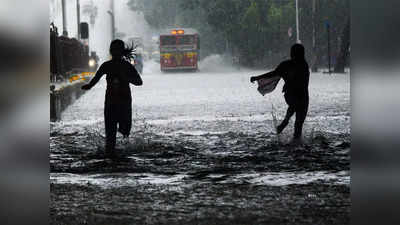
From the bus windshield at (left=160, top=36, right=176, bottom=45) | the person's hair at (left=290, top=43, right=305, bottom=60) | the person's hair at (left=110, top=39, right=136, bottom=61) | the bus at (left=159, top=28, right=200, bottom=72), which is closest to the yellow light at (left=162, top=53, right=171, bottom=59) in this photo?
the bus at (left=159, top=28, right=200, bottom=72)

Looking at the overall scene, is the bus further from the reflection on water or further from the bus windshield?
the reflection on water

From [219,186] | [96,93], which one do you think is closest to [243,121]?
[219,186]

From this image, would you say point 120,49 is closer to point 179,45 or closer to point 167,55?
point 179,45

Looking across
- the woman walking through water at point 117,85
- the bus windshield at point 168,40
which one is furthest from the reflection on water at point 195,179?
the bus windshield at point 168,40

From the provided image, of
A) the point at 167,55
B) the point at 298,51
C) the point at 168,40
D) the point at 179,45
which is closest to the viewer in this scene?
the point at 298,51

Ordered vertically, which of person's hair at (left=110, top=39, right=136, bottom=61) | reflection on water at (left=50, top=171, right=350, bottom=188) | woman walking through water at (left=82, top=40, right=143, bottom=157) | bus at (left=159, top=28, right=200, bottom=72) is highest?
bus at (left=159, top=28, right=200, bottom=72)

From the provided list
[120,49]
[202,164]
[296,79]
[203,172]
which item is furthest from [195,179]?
[296,79]

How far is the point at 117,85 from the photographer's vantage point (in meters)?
9.38

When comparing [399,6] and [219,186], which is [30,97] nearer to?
[399,6]

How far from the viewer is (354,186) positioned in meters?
4.39

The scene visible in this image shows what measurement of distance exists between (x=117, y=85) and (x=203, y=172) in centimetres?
161

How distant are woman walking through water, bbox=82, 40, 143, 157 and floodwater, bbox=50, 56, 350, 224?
15.2 inches

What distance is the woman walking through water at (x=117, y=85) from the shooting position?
9102 millimetres

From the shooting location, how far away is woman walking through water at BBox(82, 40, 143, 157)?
910 cm
